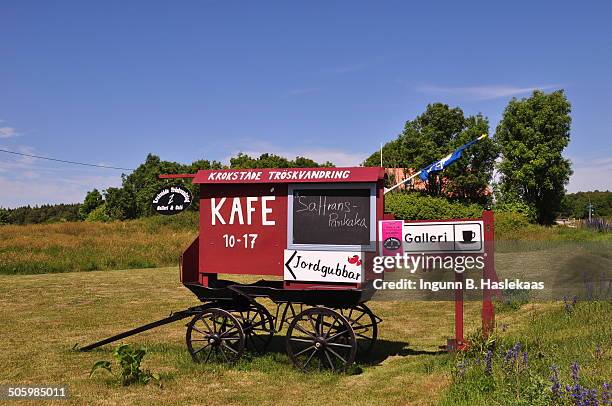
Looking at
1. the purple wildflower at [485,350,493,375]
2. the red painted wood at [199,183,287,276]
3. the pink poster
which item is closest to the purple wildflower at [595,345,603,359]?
the purple wildflower at [485,350,493,375]

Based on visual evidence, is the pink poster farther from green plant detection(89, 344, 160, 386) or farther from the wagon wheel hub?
green plant detection(89, 344, 160, 386)

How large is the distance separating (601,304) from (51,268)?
82.2 ft

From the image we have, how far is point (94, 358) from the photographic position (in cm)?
1009

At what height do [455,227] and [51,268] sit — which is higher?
[455,227]

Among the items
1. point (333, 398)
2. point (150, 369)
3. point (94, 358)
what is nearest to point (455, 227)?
point (333, 398)

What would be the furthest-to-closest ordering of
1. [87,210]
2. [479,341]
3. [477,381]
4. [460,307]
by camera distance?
[87,210] < [460,307] < [479,341] < [477,381]

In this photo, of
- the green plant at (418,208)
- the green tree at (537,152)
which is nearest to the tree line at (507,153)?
the green tree at (537,152)

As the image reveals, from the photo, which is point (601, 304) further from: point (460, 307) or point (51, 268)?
point (51, 268)

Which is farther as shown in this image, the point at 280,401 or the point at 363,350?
the point at 363,350

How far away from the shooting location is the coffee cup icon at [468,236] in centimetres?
828

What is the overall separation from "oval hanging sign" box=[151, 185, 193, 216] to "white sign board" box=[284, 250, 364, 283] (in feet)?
6.49

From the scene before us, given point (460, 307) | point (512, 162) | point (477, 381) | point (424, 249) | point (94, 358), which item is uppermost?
point (512, 162)

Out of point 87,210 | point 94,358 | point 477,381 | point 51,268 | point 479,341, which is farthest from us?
point 87,210

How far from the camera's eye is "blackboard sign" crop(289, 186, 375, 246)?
869cm
